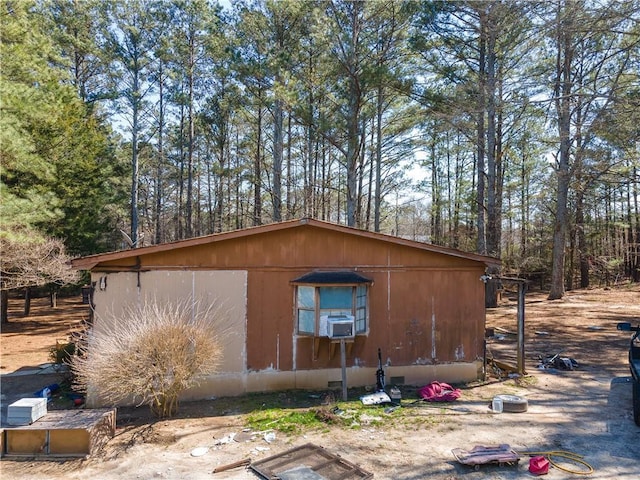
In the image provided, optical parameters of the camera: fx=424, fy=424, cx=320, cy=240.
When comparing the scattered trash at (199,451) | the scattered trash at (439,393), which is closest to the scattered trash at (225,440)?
the scattered trash at (199,451)

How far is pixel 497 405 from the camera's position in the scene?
674cm

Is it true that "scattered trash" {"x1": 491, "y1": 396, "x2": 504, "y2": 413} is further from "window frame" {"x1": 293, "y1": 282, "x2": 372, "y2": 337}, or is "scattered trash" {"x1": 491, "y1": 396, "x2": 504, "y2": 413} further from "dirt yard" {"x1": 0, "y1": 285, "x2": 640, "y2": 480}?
"window frame" {"x1": 293, "y1": 282, "x2": 372, "y2": 337}

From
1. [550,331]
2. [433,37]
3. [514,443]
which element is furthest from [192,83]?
[514,443]

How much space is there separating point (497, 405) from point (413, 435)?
5.90ft

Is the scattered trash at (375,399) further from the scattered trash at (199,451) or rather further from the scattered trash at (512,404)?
the scattered trash at (199,451)

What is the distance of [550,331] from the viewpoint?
42.5 ft

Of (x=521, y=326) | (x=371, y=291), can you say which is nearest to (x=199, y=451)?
(x=371, y=291)

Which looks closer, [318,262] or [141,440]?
[141,440]

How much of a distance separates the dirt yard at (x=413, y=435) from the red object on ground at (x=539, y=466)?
0.36ft

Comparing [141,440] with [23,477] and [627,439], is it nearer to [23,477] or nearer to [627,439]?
[23,477]

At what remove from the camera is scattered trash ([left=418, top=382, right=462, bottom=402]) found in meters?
7.23

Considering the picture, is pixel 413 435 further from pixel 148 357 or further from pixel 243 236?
pixel 243 236

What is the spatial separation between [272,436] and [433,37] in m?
15.4

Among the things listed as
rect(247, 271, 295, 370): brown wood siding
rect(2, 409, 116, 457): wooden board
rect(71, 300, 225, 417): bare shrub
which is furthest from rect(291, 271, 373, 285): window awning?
rect(2, 409, 116, 457): wooden board
